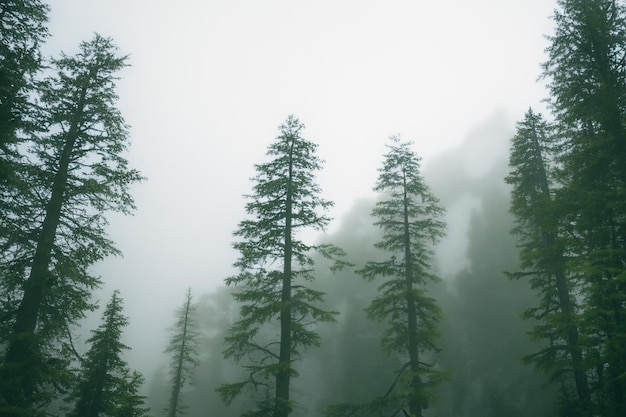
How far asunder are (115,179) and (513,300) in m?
40.1

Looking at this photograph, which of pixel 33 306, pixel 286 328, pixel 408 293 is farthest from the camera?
pixel 408 293

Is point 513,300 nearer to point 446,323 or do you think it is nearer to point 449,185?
point 446,323

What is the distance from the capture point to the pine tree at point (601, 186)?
8156 mm

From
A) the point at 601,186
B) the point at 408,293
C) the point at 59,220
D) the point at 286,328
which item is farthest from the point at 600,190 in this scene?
the point at 59,220

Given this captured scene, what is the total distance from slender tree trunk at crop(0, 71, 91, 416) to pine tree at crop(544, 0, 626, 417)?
1424 cm

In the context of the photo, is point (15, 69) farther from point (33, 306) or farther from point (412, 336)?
point (412, 336)

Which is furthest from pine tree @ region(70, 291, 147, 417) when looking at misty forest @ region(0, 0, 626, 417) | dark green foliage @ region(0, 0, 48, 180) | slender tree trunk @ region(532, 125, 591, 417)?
slender tree trunk @ region(532, 125, 591, 417)

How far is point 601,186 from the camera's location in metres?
9.75

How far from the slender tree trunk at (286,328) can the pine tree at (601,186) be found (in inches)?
349

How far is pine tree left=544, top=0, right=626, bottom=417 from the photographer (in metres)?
8.16

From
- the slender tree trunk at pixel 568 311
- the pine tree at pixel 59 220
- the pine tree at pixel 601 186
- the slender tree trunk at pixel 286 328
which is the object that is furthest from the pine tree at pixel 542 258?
the pine tree at pixel 59 220

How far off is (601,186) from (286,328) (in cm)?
1123

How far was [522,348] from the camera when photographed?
1291 inches

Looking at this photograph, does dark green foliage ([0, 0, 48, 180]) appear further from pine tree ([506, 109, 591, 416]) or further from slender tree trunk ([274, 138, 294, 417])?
pine tree ([506, 109, 591, 416])
